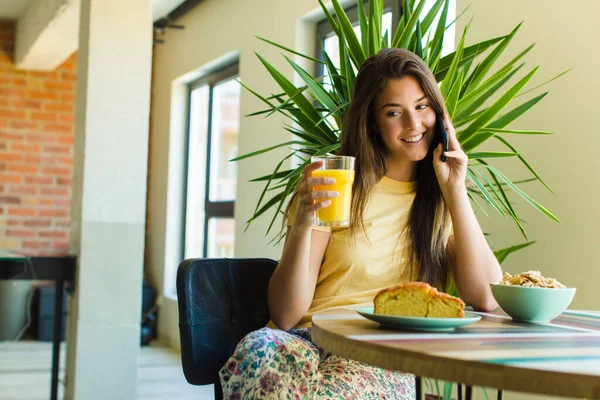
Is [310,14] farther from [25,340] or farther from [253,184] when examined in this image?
[25,340]

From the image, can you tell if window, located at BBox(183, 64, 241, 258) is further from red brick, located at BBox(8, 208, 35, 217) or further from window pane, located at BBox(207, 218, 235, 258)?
red brick, located at BBox(8, 208, 35, 217)

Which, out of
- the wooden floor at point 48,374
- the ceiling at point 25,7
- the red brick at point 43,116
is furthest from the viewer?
the red brick at point 43,116

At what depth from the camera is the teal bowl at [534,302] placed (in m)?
1.24

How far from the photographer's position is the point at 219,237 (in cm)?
571

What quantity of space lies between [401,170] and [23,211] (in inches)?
204

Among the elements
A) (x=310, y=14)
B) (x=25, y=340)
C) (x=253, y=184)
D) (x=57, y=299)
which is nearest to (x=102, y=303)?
(x=57, y=299)

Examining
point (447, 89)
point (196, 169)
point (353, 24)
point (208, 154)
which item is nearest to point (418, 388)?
point (447, 89)

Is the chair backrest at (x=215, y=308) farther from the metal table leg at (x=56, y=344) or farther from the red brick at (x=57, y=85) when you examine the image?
the red brick at (x=57, y=85)

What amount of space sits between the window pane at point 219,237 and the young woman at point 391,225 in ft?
13.1

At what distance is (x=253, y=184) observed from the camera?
4477mm

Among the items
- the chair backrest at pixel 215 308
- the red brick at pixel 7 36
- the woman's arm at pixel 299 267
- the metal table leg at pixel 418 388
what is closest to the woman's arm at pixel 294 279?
the woman's arm at pixel 299 267

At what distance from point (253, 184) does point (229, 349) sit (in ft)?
9.38

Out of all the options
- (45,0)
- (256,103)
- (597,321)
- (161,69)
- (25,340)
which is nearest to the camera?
(597,321)

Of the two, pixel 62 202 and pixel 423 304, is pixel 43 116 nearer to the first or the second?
pixel 62 202
